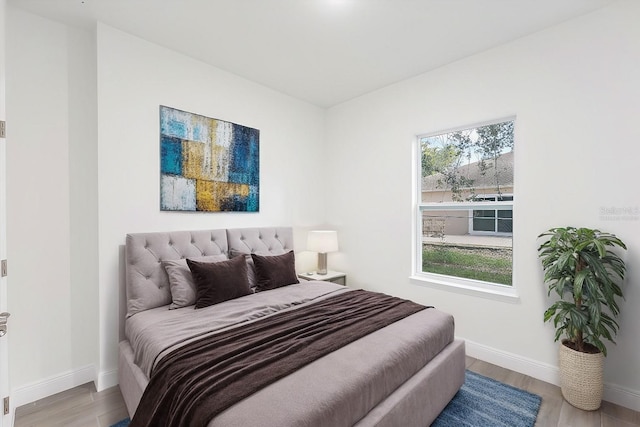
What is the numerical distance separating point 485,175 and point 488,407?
2015 millimetres

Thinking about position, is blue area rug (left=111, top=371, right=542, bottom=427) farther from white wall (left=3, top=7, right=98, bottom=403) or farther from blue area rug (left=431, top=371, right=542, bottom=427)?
white wall (left=3, top=7, right=98, bottom=403)

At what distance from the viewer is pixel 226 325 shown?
197 cm

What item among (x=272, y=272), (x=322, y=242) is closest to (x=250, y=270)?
(x=272, y=272)

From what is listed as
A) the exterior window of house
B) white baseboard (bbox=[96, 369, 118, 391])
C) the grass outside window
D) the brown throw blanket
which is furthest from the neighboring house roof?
white baseboard (bbox=[96, 369, 118, 391])

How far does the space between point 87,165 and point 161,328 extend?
1.52m

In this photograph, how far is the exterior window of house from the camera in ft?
9.51

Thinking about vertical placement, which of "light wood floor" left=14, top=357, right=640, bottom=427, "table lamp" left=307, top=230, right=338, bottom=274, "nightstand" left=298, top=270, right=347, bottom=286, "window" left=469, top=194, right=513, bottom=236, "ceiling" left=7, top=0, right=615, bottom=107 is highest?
"ceiling" left=7, top=0, right=615, bottom=107

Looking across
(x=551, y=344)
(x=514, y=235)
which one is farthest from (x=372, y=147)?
(x=551, y=344)

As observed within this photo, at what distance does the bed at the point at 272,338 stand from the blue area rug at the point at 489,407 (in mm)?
112

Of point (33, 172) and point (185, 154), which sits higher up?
point (185, 154)

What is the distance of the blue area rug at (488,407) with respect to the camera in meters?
1.97

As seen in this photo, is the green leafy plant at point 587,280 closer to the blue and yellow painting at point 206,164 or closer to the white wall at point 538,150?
the white wall at point 538,150

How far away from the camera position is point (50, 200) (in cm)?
232

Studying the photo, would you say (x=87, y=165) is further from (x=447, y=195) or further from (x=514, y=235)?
(x=514, y=235)
